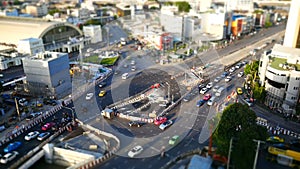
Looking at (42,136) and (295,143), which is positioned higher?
(42,136)

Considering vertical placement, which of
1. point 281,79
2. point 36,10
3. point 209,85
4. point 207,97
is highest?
point 36,10

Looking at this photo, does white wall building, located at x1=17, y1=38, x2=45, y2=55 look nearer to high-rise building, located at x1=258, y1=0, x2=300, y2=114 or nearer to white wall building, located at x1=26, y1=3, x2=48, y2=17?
high-rise building, located at x1=258, y1=0, x2=300, y2=114

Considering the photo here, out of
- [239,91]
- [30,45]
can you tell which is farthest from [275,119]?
[30,45]

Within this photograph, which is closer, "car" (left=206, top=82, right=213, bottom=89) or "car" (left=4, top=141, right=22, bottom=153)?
"car" (left=4, top=141, right=22, bottom=153)

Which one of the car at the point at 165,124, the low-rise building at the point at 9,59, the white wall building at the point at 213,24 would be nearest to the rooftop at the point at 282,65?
the car at the point at 165,124

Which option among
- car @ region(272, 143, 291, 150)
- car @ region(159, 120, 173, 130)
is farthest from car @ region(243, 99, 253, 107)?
car @ region(159, 120, 173, 130)

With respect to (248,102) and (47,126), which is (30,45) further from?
(248,102)

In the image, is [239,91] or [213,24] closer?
[239,91]

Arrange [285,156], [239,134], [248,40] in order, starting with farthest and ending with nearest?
1. [248,40]
2. [285,156]
3. [239,134]
